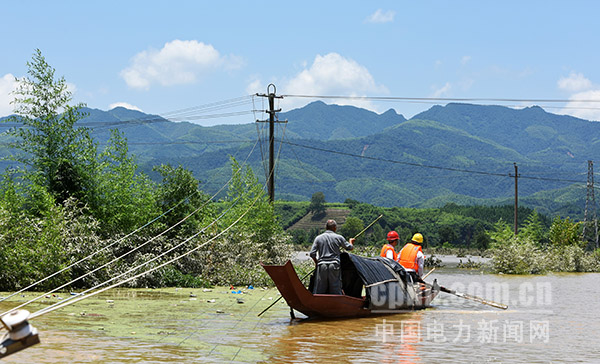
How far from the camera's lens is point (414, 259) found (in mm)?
18953

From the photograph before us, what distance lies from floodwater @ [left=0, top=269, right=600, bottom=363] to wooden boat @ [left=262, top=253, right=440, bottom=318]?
32 cm

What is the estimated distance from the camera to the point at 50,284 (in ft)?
70.2

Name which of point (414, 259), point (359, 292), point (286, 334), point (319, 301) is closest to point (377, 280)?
point (359, 292)

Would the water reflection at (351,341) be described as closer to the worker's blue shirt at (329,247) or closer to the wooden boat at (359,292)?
the wooden boat at (359,292)

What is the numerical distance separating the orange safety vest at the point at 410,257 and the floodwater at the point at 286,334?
1311 millimetres

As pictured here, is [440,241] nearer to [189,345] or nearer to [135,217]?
[135,217]

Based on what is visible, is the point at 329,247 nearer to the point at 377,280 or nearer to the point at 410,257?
the point at 377,280

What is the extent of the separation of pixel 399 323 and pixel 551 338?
3336 millimetres

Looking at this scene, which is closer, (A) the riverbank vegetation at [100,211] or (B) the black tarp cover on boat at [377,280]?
(B) the black tarp cover on boat at [377,280]

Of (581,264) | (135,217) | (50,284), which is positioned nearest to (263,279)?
(135,217)

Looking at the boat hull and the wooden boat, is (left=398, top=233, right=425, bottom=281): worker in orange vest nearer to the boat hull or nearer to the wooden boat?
the wooden boat

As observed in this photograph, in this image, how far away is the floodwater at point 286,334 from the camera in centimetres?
1128

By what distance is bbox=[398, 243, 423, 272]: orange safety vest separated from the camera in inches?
745

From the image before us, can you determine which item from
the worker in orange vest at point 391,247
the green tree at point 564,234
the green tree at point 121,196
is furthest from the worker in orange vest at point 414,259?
the green tree at point 564,234
